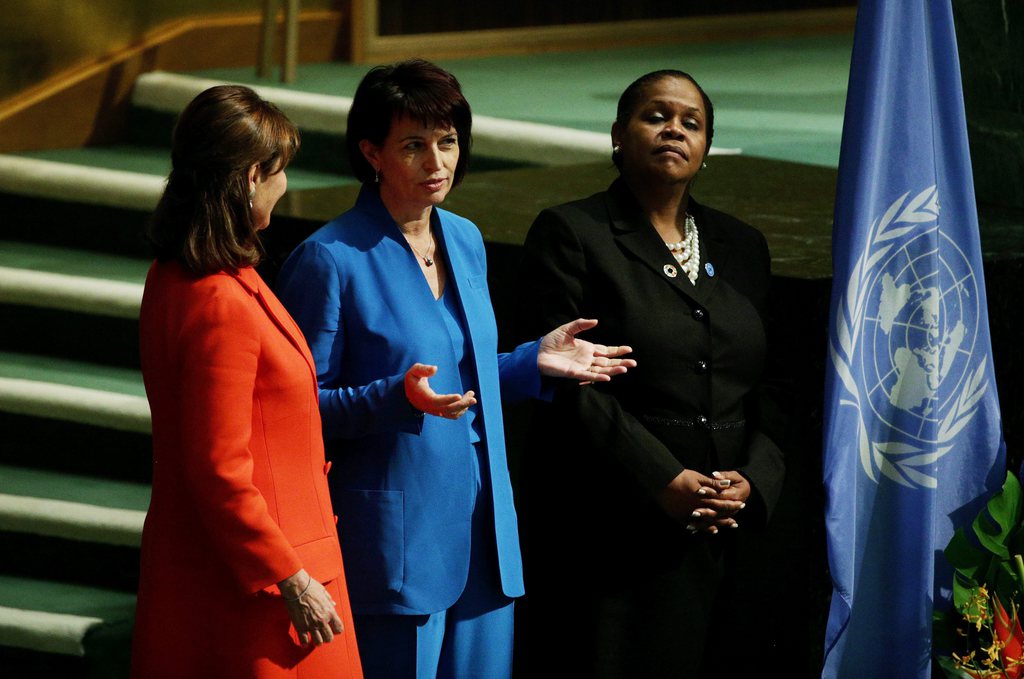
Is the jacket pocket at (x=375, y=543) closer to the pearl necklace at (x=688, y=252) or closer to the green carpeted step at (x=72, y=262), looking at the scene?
the pearl necklace at (x=688, y=252)

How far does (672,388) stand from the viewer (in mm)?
3307

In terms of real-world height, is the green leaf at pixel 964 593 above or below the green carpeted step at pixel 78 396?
below

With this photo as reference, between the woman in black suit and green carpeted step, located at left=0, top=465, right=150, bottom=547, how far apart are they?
1.58 meters

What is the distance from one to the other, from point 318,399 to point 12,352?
8.85 feet

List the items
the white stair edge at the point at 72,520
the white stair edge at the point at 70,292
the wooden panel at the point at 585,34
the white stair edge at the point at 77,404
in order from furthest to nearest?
the wooden panel at the point at 585,34 → the white stair edge at the point at 70,292 → the white stair edge at the point at 77,404 → the white stair edge at the point at 72,520

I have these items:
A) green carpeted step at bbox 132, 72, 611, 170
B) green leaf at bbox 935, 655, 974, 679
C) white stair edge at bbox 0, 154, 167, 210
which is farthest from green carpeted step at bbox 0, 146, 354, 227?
green leaf at bbox 935, 655, 974, 679

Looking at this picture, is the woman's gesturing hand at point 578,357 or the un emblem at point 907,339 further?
the un emblem at point 907,339

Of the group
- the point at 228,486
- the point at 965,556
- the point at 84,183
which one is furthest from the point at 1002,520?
the point at 84,183

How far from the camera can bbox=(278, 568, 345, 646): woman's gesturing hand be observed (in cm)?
276

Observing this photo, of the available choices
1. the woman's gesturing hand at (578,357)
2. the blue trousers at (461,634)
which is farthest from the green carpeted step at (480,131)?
the blue trousers at (461,634)

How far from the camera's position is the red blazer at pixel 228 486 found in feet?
8.86

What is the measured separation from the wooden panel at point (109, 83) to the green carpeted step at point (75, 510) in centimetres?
190

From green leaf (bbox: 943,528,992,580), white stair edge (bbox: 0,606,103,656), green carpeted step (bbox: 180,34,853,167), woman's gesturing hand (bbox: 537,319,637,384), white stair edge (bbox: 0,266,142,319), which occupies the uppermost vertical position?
green carpeted step (bbox: 180,34,853,167)

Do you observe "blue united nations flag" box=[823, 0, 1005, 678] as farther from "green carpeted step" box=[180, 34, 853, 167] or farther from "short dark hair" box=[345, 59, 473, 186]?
"green carpeted step" box=[180, 34, 853, 167]
